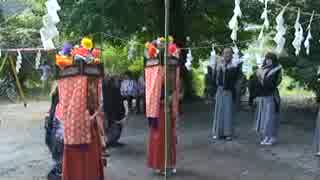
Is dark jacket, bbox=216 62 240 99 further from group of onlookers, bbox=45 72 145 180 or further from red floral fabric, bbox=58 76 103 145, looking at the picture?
red floral fabric, bbox=58 76 103 145

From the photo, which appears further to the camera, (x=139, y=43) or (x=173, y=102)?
(x=139, y=43)

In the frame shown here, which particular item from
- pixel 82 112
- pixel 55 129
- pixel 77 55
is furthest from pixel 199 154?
pixel 77 55

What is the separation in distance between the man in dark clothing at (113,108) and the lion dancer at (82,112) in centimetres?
346

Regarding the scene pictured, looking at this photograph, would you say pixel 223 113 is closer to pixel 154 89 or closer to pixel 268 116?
pixel 268 116

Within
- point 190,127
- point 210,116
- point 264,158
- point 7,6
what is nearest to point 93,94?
point 264,158

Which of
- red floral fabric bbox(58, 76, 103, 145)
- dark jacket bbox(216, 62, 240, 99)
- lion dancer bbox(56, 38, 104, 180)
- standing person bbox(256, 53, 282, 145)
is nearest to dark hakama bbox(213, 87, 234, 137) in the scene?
dark jacket bbox(216, 62, 240, 99)

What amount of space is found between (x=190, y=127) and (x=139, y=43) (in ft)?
19.8

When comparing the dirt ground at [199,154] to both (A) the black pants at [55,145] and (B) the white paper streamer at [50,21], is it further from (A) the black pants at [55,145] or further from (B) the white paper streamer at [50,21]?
(B) the white paper streamer at [50,21]

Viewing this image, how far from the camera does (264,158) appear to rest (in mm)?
11422

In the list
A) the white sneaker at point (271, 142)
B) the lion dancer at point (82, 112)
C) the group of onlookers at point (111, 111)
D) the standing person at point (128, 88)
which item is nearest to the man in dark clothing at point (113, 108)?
the group of onlookers at point (111, 111)

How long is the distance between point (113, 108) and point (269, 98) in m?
2.78

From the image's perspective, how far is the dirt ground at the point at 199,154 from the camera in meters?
10.2

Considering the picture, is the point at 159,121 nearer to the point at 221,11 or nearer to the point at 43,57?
the point at 221,11

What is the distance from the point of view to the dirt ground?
10180 mm
